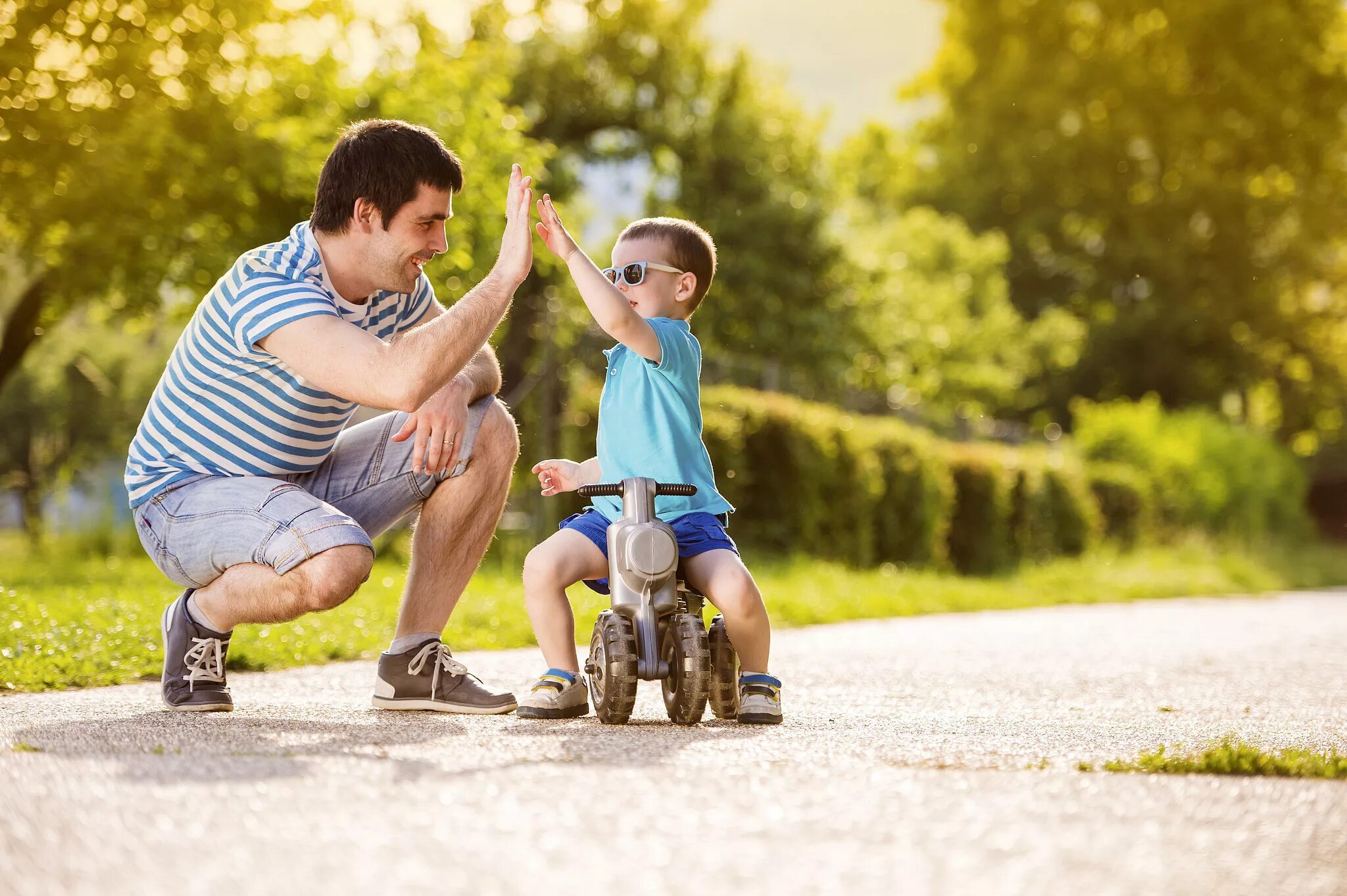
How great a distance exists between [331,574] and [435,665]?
47 cm

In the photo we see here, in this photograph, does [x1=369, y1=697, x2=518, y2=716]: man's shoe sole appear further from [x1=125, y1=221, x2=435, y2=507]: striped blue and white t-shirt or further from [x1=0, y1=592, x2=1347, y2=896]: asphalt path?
[x1=125, y1=221, x2=435, y2=507]: striped blue and white t-shirt

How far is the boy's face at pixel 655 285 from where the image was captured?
4.06 m

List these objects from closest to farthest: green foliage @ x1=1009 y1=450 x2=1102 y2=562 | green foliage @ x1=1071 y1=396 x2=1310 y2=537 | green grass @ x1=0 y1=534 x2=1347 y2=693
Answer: green grass @ x1=0 y1=534 x2=1347 y2=693 → green foliage @ x1=1009 y1=450 x2=1102 y2=562 → green foliage @ x1=1071 y1=396 x2=1310 y2=537

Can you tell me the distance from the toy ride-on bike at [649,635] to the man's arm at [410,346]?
1.83ft

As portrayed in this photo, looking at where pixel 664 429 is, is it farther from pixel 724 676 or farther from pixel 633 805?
pixel 633 805

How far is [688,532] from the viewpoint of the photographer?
3969 mm

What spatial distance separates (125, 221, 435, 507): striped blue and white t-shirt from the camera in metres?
3.73

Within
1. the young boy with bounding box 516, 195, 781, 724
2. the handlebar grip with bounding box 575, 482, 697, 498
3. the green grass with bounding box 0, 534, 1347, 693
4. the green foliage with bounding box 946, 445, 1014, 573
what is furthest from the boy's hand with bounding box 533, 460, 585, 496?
the green foliage with bounding box 946, 445, 1014, 573

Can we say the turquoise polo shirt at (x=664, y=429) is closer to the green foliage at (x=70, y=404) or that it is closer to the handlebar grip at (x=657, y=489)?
the handlebar grip at (x=657, y=489)

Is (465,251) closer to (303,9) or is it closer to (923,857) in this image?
(303,9)

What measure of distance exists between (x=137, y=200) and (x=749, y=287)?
41.2 feet

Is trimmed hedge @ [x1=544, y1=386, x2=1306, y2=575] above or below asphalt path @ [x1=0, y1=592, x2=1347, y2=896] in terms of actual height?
above

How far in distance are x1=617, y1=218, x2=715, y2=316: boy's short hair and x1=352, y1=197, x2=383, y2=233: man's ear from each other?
699mm

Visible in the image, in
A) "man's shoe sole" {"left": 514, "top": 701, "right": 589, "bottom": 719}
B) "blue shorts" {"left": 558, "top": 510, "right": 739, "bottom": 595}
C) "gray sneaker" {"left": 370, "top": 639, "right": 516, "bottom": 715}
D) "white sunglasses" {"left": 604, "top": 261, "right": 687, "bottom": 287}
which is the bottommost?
"man's shoe sole" {"left": 514, "top": 701, "right": 589, "bottom": 719}
